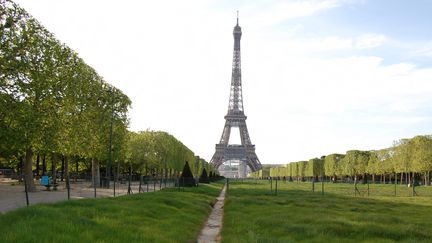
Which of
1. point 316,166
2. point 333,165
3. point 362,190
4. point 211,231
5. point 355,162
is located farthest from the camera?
point 316,166

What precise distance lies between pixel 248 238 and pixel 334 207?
15620 millimetres

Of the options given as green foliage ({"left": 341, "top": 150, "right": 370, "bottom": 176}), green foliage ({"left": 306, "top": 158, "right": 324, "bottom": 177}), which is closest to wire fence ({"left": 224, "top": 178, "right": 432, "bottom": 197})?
green foliage ({"left": 341, "top": 150, "right": 370, "bottom": 176})

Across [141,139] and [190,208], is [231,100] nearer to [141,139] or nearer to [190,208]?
[141,139]

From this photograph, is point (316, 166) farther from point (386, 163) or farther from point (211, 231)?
point (211, 231)

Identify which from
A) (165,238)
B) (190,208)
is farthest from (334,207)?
(165,238)

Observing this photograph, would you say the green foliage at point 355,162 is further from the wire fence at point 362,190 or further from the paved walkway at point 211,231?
the paved walkway at point 211,231

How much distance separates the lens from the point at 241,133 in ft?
544

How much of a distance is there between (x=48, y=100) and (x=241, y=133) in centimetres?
13149

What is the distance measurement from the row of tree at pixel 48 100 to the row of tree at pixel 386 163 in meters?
35.6

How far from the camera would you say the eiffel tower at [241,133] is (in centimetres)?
15850

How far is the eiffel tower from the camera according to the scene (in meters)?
158

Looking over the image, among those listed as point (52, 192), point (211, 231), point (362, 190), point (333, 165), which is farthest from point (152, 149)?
point (211, 231)

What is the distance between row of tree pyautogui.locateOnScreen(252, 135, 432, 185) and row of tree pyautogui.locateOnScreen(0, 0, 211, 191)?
35.6 metres

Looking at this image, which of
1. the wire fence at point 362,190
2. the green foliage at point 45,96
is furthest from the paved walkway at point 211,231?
the wire fence at point 362,190
